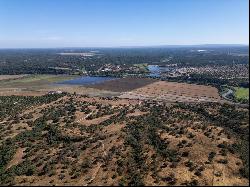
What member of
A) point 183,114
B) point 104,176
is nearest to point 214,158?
point 104,176

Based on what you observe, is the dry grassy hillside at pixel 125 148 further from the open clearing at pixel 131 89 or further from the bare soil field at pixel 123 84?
the bare soil field at pixel 123 84

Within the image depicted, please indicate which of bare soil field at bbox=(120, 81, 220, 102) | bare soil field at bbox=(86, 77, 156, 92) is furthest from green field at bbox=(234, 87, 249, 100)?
bare soil field at bbox=(86, 77, 156, 92)

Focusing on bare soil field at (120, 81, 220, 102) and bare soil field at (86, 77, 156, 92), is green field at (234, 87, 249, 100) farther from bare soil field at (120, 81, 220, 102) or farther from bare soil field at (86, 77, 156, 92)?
bare soil field at (86, 77, 156, 92)

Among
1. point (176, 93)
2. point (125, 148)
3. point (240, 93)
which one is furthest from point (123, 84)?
point (125, 148)

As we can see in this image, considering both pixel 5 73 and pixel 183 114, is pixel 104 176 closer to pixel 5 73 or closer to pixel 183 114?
pixel 183 114

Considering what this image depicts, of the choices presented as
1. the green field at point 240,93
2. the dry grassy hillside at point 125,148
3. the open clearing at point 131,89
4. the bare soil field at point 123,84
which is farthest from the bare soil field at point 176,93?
the dry grassy hillside at point 125,148
